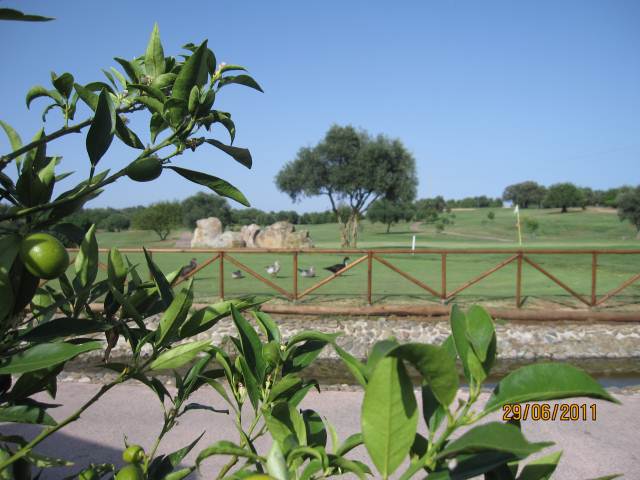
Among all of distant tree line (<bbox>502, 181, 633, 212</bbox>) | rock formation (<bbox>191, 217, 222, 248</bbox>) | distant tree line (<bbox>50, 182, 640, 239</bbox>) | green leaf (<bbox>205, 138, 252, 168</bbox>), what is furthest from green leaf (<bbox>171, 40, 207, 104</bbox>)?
distant tree line (<bbox>502, 181, 633, 212</bbox>)

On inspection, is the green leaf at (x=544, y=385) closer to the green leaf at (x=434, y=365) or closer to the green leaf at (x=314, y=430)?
the green leaf at (x=434, y=365)

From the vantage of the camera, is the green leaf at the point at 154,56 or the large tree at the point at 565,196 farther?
the large tree at the point at 565,196

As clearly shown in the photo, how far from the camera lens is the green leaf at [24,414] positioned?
517 mm

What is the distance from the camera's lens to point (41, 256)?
431 millimetres

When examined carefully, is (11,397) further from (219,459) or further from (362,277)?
(362,277)

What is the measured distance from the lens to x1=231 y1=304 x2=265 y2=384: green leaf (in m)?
0.54

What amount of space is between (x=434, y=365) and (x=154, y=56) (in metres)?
0.56

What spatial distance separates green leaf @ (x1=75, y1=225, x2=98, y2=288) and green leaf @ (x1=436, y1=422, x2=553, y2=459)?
421 millimetres

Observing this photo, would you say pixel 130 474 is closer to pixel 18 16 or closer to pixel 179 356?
pixel 179 356

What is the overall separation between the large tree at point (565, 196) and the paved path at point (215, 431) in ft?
156

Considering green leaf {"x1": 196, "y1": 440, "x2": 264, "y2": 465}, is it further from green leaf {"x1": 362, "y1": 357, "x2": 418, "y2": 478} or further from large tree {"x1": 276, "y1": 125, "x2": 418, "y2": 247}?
large tree {"x1": 276, "y1": 125, "x2": 418, "y2": 247}

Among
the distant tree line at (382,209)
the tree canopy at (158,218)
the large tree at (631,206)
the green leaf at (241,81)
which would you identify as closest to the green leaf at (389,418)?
the green leaf at (241,81)

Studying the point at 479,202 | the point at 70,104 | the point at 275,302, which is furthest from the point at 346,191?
the point at 479,202

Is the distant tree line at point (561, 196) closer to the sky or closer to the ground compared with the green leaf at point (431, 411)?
closer to the sky
